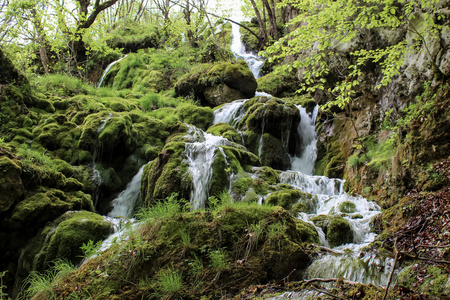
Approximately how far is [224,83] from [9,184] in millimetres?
11202

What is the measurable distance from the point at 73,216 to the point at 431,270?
5.90 meters

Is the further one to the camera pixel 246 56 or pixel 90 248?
pixel 246 56

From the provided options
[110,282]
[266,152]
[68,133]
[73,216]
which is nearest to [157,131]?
[68,133]

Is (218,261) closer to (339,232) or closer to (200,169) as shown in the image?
(339,232)

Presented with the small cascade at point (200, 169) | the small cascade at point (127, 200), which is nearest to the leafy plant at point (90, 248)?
the small cascade at point (200, 169)

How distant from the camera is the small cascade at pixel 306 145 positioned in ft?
36.9

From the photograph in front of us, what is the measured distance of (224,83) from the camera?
14914 mm

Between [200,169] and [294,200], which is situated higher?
[200,169]

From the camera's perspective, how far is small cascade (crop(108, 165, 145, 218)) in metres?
8.22

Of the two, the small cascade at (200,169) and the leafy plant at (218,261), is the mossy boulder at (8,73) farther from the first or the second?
the leafy plant at (218,261)

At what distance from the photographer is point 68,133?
9438 millimetres

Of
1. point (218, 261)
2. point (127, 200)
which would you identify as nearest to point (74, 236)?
point (218, 261)

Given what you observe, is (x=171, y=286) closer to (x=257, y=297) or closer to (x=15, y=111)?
(x=257, y=297)

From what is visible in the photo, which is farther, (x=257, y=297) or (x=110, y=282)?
(x=110, y=282)
